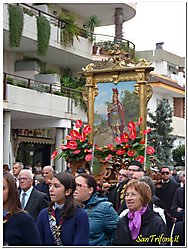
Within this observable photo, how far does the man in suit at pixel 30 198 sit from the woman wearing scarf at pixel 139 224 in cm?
248

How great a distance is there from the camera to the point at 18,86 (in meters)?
20.9

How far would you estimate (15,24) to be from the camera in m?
20.6

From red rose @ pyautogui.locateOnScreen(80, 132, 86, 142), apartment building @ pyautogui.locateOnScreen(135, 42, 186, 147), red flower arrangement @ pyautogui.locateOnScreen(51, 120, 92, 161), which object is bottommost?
red flower arrangement @ pyautogui.locateOnScreen(51, 120, 92, 161)

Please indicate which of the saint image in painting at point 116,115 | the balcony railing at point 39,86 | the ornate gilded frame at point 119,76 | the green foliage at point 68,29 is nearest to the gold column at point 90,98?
the ornate gilded frame at point 119,76

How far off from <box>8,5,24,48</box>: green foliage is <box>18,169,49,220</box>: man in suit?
45.3 feet

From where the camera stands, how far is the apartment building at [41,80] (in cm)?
2078

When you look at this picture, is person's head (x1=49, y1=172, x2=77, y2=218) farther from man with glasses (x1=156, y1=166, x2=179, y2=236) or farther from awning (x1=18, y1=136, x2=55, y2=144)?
awning (x1=18, y1=136, x2=55, y2=144)

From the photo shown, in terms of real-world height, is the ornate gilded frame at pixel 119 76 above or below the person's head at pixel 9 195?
above

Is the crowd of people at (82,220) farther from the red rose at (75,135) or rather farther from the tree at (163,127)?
the tree at (163,127)

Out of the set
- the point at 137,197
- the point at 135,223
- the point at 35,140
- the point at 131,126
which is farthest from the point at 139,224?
the point at 35,140

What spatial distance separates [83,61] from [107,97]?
47.3 ft

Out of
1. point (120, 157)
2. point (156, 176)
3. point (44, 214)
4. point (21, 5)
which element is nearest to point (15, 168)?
point (120, 157)

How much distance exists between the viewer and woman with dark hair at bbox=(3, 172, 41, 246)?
425cm

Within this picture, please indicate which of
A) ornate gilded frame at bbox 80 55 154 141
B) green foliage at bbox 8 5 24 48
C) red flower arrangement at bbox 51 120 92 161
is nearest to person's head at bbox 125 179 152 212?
red flower arrangement at bbox 51 120 92 161
